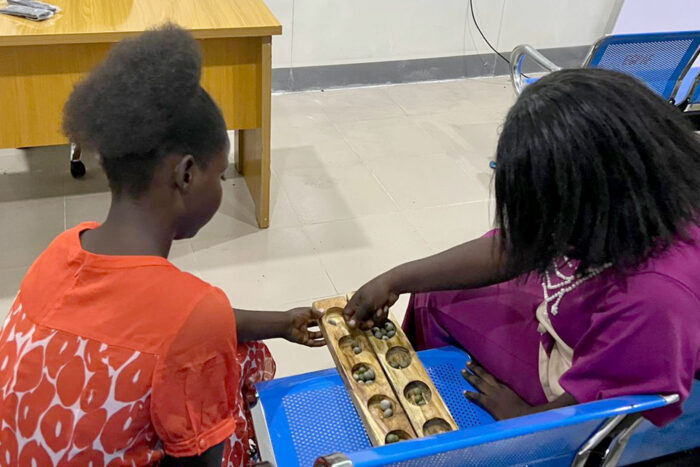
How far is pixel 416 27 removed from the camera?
3516mm

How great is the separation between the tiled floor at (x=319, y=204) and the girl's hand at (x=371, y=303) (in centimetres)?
61

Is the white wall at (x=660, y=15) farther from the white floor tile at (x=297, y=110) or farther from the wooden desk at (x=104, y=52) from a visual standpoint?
the wooden desk at (x=104, y=52)

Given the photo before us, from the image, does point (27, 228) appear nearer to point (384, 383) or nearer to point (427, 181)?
point (427, 181)

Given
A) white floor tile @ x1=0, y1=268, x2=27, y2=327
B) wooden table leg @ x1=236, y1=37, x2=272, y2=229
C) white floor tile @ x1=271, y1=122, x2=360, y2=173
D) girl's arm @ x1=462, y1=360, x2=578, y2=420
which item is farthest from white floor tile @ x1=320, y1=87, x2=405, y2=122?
girl's arm @ x1=462, y1=360, x2=578, y2=420

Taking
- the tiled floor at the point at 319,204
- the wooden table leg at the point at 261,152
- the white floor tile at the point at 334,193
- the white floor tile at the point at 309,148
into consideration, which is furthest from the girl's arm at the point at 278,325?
the white floor tile at the point at 309,148

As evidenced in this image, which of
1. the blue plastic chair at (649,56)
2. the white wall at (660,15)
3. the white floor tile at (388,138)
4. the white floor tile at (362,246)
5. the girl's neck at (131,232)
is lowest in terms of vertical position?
the white floor tile at (362,246)

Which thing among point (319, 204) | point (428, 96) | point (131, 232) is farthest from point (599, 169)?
point (428, 96)

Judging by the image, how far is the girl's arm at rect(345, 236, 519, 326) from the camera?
1.18m

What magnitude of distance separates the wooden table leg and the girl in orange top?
45.6 inches

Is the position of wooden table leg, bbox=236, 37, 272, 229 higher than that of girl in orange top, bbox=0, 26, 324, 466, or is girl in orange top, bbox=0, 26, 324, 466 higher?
girl in orange top, bbox=0, 26, 324, 466

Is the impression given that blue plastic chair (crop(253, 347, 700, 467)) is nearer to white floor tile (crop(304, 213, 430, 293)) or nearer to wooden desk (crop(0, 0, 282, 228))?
white floor tile (crop(304, 213, 430, 293))

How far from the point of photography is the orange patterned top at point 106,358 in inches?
32.4

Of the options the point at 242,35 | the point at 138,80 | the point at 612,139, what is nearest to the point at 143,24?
the point at 242,35

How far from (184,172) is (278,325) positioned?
1.42 ft
